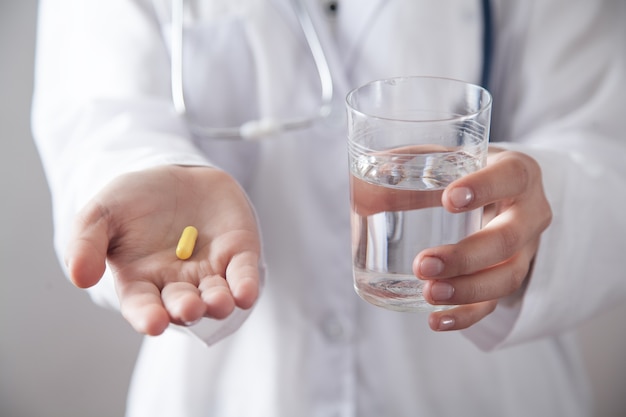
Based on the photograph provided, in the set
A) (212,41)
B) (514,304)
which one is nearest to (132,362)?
(212,41)

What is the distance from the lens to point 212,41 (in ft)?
2.84

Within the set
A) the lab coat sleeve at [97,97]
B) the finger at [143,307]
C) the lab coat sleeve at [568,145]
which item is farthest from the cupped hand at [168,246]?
the lab coat sleeve at [568,145]

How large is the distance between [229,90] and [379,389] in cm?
40

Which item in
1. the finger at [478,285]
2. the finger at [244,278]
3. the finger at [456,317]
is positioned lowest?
the finger at [456,317]

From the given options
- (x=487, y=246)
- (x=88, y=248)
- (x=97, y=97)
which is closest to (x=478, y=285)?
(x=487, y=246)

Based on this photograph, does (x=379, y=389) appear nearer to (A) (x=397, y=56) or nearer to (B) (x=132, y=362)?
(A) (x=397, y=56)

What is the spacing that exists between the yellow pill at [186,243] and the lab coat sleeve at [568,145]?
1.01ft

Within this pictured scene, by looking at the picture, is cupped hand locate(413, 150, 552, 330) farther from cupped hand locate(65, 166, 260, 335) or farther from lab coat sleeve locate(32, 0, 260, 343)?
lab coat sleeve locate(32, 0, 260, 343)

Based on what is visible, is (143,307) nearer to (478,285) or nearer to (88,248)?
(88,248)

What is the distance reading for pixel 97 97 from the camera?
33.2 inches

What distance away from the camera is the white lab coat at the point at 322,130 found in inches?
33.3

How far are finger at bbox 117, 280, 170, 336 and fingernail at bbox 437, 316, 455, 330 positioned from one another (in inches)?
8.5

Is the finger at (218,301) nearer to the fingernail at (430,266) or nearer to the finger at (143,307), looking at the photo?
the finger at (143,307)

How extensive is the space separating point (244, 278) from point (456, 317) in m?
0.18
